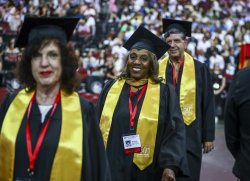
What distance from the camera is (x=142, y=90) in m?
5.69

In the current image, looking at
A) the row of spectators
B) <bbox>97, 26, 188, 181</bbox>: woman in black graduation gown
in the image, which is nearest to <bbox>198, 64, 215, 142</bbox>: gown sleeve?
<bbox>97, 26, 188, 181</bbox>: woman in black graduation gown

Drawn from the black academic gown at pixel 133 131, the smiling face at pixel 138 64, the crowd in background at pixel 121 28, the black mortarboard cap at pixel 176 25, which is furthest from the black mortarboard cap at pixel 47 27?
the crowd in background at pixel 121 28

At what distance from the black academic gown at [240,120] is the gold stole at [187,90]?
1.93 m

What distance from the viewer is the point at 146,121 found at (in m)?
5.48

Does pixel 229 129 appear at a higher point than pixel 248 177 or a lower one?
higher

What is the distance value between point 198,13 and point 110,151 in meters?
23.7

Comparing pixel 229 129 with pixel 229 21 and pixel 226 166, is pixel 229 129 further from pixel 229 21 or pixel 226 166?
pixel 229 21

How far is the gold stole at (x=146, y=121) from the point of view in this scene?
5473mm

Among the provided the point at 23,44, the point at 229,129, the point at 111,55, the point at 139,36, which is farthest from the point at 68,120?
the point at 111,55

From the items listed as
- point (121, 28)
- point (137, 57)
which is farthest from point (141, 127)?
point (121, 28)

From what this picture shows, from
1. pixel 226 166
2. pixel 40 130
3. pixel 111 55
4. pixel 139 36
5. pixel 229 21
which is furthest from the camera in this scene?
pixel 229 21

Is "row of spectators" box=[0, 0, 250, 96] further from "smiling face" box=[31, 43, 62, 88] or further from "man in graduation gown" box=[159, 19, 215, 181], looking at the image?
"smiling face" box=[31, 43, 62, 88]

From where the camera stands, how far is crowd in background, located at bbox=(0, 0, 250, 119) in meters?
19.4

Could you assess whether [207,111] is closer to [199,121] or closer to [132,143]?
[199,121]
